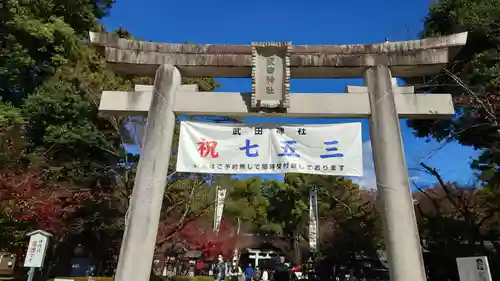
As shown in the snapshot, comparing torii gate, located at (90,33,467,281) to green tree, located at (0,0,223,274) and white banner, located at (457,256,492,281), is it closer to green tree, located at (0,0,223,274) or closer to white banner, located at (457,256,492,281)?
white banner, located at (457,256,492,281)

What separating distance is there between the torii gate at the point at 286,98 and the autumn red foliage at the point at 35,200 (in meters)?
7.83

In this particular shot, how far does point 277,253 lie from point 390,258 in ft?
99.2

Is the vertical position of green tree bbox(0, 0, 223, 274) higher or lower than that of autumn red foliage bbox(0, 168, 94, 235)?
higher

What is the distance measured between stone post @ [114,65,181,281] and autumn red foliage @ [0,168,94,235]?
843cm

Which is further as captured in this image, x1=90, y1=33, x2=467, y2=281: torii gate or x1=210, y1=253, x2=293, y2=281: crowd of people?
x1=210, y1=253, x2=293, y2=281: crowd of people

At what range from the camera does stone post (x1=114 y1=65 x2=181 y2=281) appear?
618cm

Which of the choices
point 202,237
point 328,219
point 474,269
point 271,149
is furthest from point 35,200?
point 328,219

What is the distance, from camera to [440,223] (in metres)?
18.0

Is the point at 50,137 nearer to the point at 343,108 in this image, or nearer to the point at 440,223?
the point at 343,108

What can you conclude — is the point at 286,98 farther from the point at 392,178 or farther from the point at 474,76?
the point at 474,76

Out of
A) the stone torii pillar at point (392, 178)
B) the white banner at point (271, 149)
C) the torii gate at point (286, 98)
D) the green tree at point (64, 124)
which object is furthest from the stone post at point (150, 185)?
the green tree at point (64, 124)

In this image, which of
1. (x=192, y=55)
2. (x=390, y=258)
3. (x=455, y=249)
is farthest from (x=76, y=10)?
(x=455, y=249)

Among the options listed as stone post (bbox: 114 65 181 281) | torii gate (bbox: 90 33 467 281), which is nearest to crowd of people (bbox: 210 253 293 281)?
stone post (bbox: 114 65 181 281)

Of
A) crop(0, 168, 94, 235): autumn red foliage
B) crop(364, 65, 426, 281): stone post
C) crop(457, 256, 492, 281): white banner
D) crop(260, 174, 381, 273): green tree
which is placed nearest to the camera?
crop(457, 256, 492, 281): white banner
